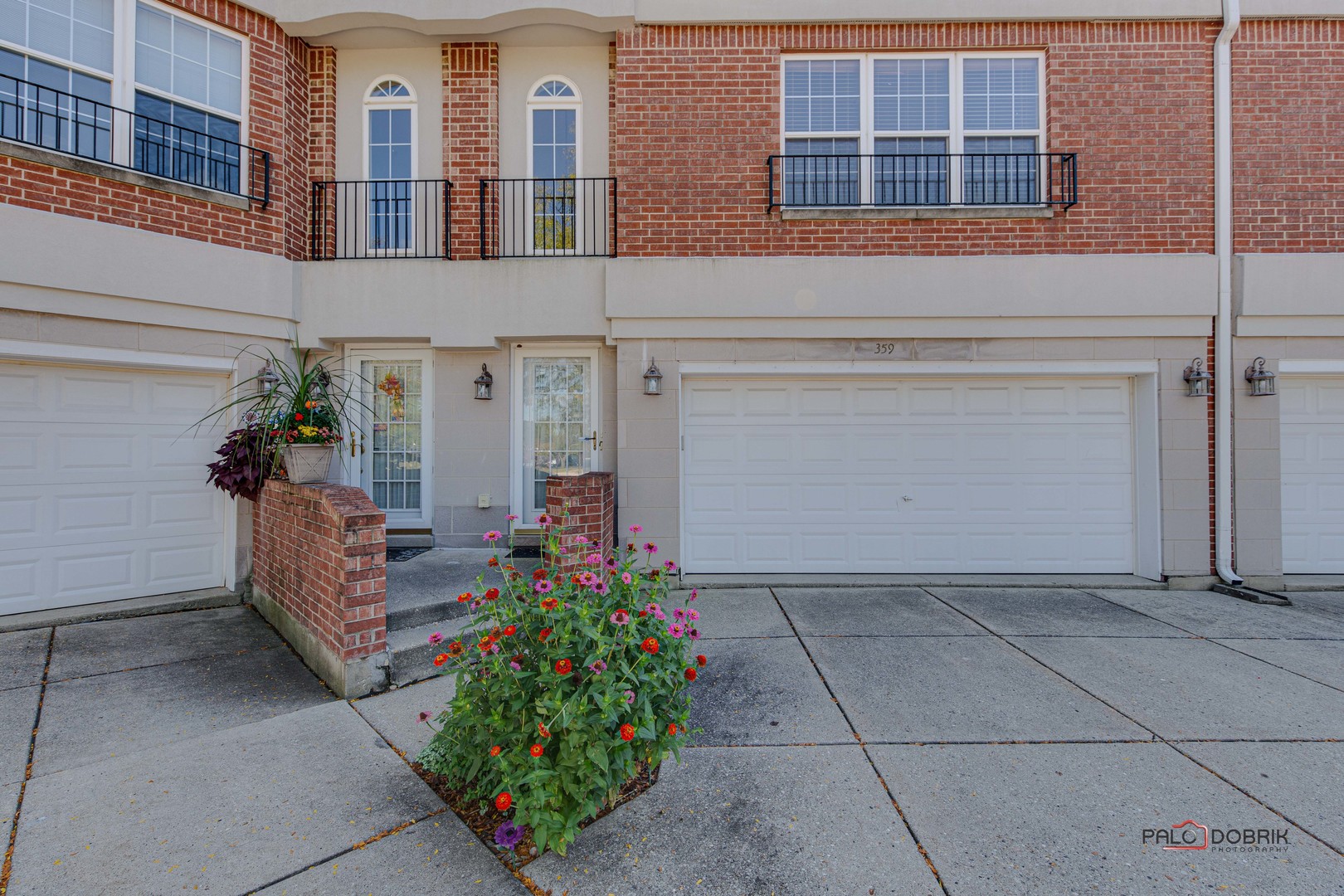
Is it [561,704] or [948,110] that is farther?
[948,110]

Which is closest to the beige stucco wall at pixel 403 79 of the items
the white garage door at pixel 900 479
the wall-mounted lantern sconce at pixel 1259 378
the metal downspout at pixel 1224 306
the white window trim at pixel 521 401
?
the white window trim at pixel 521 401

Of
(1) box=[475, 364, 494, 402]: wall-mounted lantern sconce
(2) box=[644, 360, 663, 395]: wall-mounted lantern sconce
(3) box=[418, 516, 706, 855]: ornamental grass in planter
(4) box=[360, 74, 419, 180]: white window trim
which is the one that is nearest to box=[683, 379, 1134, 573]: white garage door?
(2) box=[644, 360, 663, 395]: wall-mounted lantern sconce

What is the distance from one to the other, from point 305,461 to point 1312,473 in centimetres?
977

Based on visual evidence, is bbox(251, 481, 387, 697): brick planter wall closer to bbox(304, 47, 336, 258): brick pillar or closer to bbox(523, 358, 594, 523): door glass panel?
bbox(523, 358, 594, 523): door glass panel

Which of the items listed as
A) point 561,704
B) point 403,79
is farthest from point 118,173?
point 561,704

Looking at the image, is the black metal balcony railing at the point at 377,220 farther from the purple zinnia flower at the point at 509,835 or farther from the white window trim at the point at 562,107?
the purple zinnia flower at the point at 509,835

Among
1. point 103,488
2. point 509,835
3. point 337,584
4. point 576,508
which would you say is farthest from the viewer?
point 103,488

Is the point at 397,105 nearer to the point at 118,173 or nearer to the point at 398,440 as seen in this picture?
the point at 118,173

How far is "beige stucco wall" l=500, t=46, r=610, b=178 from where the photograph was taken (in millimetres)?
6465

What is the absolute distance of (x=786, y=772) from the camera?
2.82m

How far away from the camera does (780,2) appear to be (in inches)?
235

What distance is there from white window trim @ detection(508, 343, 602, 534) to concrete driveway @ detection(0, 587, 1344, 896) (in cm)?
260

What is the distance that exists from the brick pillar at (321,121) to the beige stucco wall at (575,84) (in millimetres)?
1909

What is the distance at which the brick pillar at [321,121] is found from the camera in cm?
644
